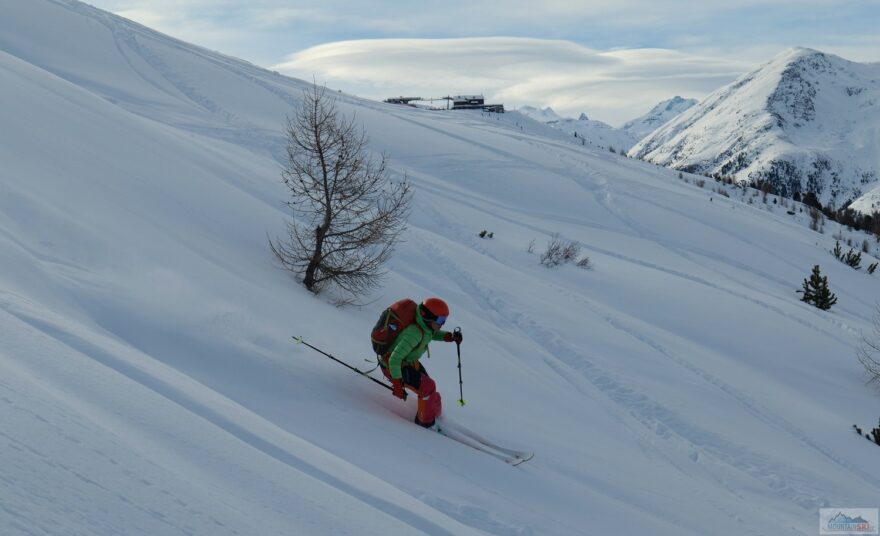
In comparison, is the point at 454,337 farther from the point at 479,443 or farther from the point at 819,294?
the point at 819,294

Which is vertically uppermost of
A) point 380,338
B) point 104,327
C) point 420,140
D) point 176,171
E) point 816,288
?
point 420,140

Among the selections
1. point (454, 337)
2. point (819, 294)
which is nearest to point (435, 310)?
point (454, 337)

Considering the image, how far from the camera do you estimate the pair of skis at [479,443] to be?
26.9ft

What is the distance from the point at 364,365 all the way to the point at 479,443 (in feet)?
6.71

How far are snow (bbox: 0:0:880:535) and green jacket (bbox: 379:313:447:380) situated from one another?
0.64 meters

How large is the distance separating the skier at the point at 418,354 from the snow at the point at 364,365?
31 centimetres

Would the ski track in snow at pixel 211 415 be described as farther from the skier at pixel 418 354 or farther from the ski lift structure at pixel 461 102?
the ski lift structure at pixel 461 102

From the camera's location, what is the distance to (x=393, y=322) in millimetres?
8469

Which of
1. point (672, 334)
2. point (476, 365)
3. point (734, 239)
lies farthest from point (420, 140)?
point (476, 365)

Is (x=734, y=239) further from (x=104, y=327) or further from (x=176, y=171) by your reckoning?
(x=104, y=327)

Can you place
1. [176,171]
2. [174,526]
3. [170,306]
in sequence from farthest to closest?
[176,171]
[170,306]
[174,526]

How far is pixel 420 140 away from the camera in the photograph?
99.0 ft

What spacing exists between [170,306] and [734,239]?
21.3m

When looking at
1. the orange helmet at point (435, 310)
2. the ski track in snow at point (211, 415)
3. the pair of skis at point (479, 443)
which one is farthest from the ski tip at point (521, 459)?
the ski track in snow at point (211, 415)
